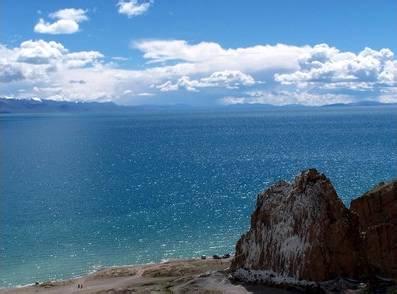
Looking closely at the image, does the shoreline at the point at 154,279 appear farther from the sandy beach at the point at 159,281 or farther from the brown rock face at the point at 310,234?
the brown rock face at the point at 310,234

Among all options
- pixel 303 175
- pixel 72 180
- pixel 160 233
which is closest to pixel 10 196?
pixel 72 180

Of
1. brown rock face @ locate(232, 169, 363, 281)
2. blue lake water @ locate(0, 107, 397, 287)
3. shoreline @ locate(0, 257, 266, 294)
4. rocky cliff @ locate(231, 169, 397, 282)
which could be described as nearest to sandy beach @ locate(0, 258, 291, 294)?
shoreline @ locate(0, 257, 266, 294)

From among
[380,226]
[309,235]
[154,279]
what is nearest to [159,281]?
[154,279]

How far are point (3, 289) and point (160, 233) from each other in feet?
80.9

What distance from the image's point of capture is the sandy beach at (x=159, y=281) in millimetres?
45562

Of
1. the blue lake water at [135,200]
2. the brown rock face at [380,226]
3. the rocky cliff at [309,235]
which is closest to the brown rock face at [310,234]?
the rocky cliff at [309,235]

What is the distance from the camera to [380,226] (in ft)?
141

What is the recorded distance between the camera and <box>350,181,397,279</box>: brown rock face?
140ft

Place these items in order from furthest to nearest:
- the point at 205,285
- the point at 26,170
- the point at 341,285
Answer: the point at 26,170
the point at 205,285
the point at 341,285

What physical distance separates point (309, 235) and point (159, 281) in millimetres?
17161

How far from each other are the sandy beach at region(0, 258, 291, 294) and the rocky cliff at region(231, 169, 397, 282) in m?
2.07

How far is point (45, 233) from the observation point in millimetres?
79688

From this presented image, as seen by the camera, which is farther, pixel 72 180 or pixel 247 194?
pixel 72 180

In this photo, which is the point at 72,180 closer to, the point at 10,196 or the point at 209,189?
the point at 10,196
